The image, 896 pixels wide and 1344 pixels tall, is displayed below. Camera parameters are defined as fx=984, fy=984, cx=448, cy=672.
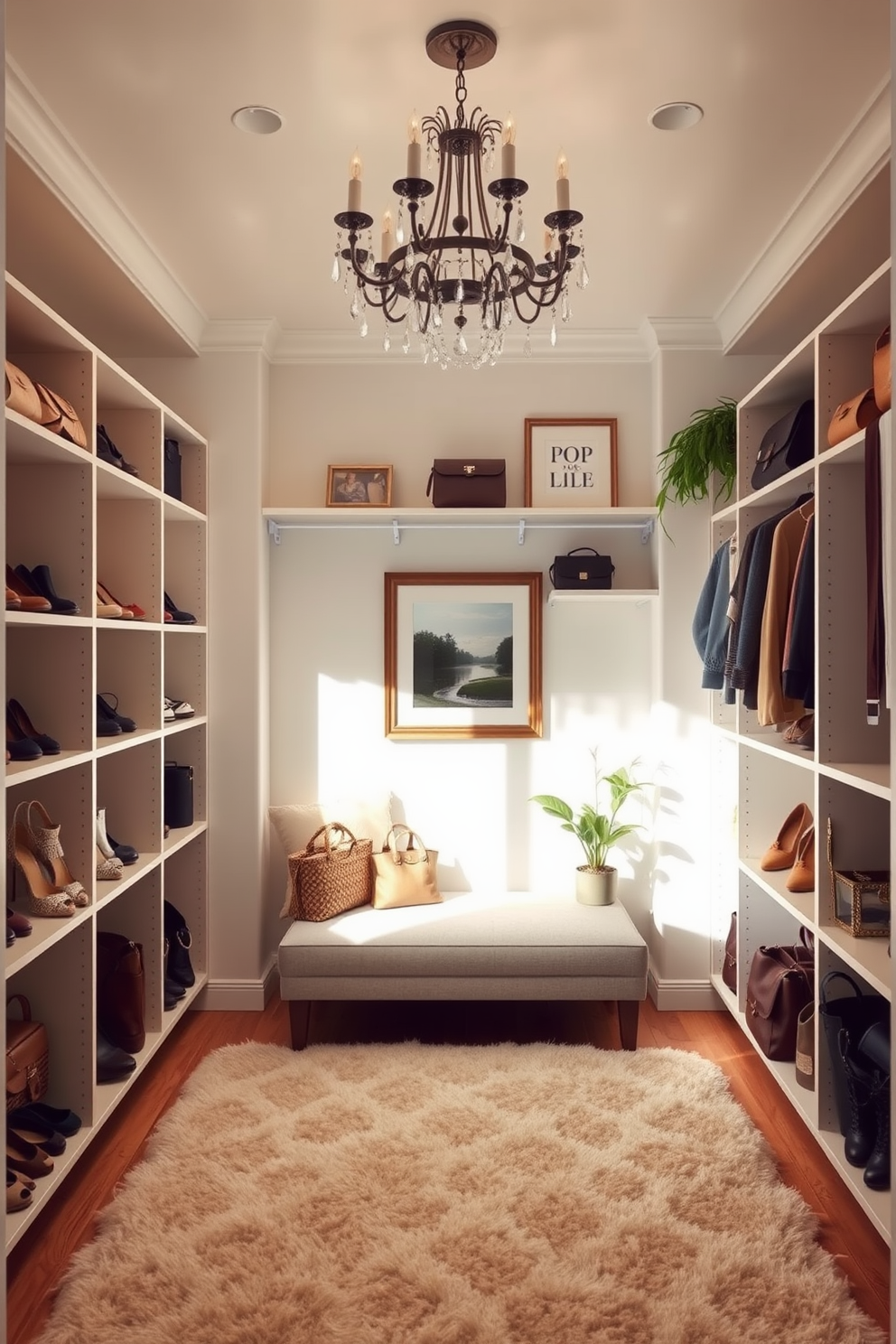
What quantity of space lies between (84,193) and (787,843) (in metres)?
2.89

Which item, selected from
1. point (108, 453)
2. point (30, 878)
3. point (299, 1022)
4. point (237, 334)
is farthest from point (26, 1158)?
point (237, 334)

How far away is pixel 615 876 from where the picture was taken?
391 centimetres

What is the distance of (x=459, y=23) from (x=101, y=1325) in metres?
2.85

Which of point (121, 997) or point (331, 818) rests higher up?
point (331, 818)

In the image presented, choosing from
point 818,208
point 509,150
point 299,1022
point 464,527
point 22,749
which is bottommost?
point 299,1022

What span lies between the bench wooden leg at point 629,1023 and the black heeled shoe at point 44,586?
88.4 inches

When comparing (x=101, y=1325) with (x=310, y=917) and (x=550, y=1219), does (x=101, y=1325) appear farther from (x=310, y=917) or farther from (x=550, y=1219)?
(x=310, y=917)

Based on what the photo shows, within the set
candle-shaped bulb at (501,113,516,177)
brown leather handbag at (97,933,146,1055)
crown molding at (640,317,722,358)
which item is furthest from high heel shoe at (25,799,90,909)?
crown molding at (640,317,722,358)

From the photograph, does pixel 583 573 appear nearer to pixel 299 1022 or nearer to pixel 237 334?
pixel 237 334

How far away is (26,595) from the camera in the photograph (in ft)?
8.29

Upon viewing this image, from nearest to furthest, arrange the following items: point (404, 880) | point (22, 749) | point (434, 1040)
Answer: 1. point (22, 749)
2. point (434, 1040)
3. point (404, 880)

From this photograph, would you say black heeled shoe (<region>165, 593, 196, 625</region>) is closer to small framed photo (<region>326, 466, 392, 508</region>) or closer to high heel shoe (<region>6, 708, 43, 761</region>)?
small framed photo (<region>326, 466, 392, 508</region>)

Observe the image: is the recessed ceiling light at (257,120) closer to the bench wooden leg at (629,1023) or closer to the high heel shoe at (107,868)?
the high heel shoe at (107,868)

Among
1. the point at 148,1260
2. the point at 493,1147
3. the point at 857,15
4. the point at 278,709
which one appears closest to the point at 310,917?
the point at 278,709
